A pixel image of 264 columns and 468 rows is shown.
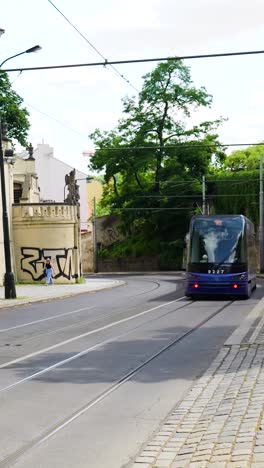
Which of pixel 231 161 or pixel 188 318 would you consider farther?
pixel 231 161

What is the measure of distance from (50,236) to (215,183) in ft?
86.7

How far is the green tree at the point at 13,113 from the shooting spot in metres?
57.2

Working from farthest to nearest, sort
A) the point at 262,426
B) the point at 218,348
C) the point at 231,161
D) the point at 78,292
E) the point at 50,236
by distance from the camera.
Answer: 1. the point at 231,161
2. the point at 50,236
3. the point at 78,292
4. the point at 218,348
5. the point at 262,426

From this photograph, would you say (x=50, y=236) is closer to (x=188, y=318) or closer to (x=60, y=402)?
(x=188, y=318)

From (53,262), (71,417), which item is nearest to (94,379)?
(71,417)

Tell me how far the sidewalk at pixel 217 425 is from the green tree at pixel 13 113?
1921 inches

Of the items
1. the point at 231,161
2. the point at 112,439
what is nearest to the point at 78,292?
the point at 112,439

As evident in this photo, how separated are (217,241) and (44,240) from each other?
22.4m

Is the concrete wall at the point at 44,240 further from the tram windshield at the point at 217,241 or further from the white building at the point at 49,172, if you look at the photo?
the white building at the point at 49,172

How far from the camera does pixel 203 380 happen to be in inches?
374

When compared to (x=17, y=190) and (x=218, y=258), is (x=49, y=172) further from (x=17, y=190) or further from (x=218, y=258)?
(x=218, y=258)

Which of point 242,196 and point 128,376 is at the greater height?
point 242,196

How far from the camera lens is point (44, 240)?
157 feet

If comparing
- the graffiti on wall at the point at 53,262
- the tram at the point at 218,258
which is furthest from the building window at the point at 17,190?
the tram at the point at 218,258
